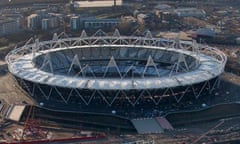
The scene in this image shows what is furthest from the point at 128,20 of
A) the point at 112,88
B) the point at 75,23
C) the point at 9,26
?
the point at 112,88

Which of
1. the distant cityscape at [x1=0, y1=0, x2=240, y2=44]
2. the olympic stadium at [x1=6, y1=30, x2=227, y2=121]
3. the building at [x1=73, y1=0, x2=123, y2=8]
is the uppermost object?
the olympic stadium at [x1=6, y1=30, x2=227, y2=121]

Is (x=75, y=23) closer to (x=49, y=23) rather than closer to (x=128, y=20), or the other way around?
(x=49, y=23)

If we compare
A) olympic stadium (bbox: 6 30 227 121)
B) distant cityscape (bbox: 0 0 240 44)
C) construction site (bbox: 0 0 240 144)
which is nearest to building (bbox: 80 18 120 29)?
distant cityscape (bbox: 0 0 240 44)

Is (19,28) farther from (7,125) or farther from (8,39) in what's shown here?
(7,125)

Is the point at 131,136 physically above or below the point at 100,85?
below

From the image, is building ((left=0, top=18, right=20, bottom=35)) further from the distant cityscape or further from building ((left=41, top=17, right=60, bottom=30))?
building ((left=41, top=17, right=60, bottom=30))

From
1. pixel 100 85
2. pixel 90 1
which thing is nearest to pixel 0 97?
pixel 100 85

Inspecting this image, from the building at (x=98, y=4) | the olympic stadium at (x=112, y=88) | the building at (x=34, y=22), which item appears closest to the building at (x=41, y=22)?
the building at (x=34, y=22)

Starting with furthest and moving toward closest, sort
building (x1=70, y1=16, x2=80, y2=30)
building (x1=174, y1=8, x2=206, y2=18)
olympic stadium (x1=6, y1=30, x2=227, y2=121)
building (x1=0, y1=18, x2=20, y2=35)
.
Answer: building (x1=174, y1=8, x2=206, y2=18) < building (x1=70, y1=16, x2=80, y2=30) < building (x1=0, y1=18, x2=20, y2=35) < olympic stadium (x1=6, y1=30, x2=227, y2=121)

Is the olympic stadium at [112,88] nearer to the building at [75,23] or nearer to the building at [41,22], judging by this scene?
the building at [41,22]
